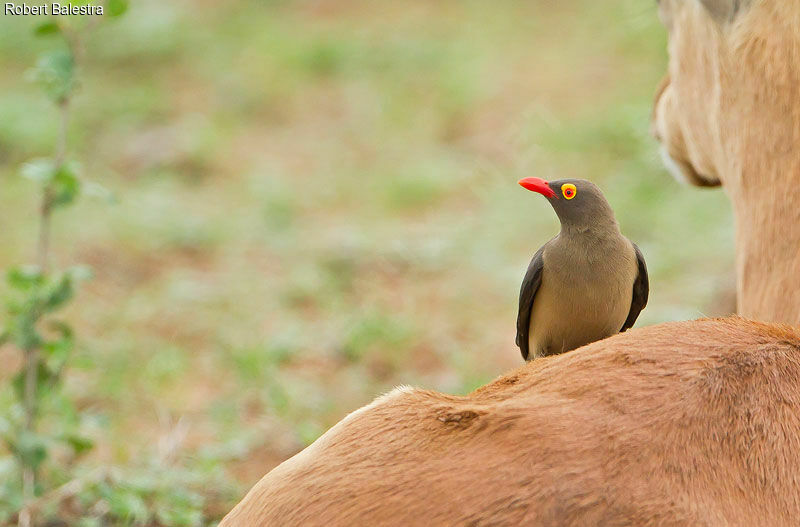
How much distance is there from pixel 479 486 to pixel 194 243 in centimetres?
503

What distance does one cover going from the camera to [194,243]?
639cm

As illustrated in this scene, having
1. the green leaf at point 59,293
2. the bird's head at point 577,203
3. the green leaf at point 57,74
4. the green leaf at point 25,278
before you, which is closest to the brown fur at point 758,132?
the bird's head at point 577,203

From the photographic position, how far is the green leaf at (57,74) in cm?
307

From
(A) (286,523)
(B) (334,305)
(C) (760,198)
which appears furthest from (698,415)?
(B) (334,305)

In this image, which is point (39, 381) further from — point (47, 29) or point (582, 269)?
point (582, 269)

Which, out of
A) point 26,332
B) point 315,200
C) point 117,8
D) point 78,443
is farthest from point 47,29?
point 315,200

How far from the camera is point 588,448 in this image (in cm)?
165

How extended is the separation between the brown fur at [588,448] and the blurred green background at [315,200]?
1792 mm

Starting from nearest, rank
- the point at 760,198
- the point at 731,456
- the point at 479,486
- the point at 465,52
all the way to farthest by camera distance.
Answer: the point at 479,486 → the point at 731,456 → the point at 760,198 → the point at 465,52

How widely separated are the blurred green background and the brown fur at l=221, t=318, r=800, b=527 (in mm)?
1792

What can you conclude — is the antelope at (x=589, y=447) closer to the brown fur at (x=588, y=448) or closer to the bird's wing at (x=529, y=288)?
the brown fur at (x=588, y=448)

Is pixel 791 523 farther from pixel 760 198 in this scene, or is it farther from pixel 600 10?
pixel 600 10

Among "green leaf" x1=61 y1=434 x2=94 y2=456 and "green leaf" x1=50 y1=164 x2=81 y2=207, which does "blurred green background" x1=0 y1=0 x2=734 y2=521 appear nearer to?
"green leaf" x1=61 y1=434 x2=94 y2=456

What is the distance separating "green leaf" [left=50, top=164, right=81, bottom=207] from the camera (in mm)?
3111
